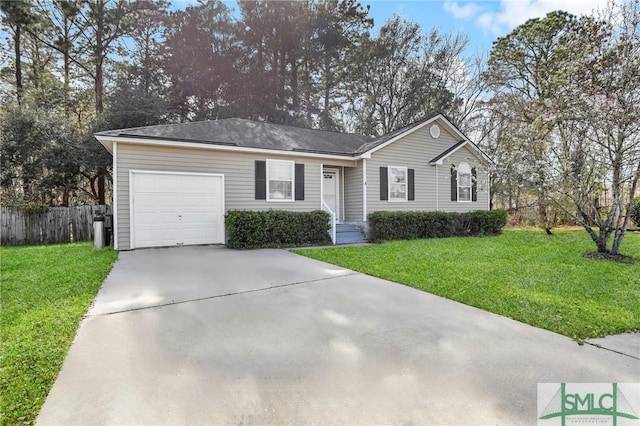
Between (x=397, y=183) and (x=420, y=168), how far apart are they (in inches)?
51.5

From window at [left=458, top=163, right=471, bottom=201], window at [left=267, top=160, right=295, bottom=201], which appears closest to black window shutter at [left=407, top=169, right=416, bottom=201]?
window at [left=458, top=163, right=471, bottom=201]

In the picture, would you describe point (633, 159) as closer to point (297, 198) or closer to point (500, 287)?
point (500, 287)

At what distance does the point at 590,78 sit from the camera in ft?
22.6

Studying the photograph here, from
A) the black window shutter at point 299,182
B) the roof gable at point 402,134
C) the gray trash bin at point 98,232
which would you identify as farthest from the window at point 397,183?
the gray trash bin at point 98,232

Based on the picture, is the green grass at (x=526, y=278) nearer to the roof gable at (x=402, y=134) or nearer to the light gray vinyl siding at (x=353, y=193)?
→ the light gray vinyl siding at (x=353, y=193)

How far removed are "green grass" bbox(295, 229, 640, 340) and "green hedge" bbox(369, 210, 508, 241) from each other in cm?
177

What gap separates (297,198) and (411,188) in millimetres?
4806

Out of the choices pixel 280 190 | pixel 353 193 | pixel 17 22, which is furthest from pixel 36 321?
pixel 17 22

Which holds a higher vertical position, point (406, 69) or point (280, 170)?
point (406, 69)

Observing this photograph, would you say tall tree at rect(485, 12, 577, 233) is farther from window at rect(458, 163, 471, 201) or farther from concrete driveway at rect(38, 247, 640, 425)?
concrete driveway at rect(38, 247, 640, 425)

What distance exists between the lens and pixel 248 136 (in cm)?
1112

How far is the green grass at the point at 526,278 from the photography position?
354cm

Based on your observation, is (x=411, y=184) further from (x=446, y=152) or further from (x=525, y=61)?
(x=525, y=61)

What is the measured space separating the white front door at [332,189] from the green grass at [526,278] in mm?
4109
